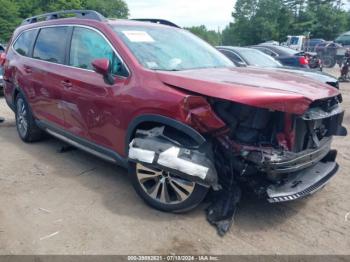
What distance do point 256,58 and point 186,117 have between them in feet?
21.4

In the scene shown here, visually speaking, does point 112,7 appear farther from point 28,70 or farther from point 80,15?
point 80,15

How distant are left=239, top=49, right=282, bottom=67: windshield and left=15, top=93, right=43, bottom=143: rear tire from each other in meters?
5.20

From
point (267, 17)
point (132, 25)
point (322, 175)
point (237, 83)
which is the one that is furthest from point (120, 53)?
point (267, 17)

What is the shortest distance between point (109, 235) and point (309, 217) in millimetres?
1891

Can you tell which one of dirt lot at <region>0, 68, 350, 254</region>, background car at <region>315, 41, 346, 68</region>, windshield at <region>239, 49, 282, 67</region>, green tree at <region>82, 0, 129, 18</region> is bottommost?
background car at <region>315, 41, 346, 68</region>

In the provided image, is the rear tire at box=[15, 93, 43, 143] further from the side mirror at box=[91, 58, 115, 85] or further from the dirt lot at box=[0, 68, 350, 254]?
the side mirror at box=[91, 58, 115, 85]

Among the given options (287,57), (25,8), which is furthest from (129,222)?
(25,8)

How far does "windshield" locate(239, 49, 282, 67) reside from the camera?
9053mm

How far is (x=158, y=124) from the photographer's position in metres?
3.66

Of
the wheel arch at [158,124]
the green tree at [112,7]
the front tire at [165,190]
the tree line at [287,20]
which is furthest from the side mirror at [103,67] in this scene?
the green tree at [112,7]

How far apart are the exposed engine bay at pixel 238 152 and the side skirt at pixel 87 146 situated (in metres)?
0.51

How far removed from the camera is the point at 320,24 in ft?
151

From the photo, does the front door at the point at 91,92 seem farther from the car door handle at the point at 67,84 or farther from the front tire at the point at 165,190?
the front tire at the point at 165,190

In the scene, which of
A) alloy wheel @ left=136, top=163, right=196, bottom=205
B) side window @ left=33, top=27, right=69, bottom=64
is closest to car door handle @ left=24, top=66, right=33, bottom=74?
side window @ left=33, top=27, right=69, bottom=64
